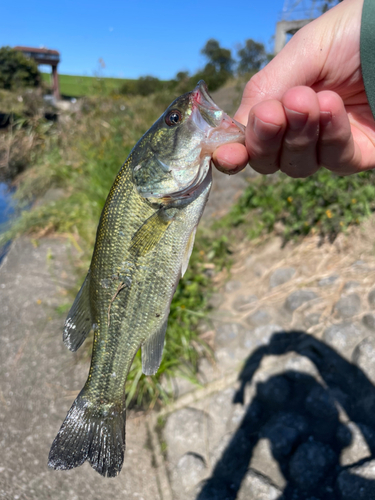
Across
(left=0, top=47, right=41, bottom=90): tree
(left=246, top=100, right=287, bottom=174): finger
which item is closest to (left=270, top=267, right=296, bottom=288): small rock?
(left=246, top=100, right=287, bottom=174): finger

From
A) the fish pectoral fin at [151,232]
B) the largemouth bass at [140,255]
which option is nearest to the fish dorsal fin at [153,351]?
the largemouth bass at [140,255]

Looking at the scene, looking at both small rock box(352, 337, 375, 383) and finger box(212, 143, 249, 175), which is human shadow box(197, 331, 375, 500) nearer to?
small rock box(352, 337, 375, 383)

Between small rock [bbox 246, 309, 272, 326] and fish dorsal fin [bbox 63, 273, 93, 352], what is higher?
small rock [bbox 246, 309, 272, 326]

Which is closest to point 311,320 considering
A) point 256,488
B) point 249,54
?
point 256,488

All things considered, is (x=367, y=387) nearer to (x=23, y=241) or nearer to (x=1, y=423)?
(x=1, y=423)

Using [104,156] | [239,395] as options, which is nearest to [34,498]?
[239,395]

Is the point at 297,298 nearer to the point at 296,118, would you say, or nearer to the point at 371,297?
the point at 371,297
